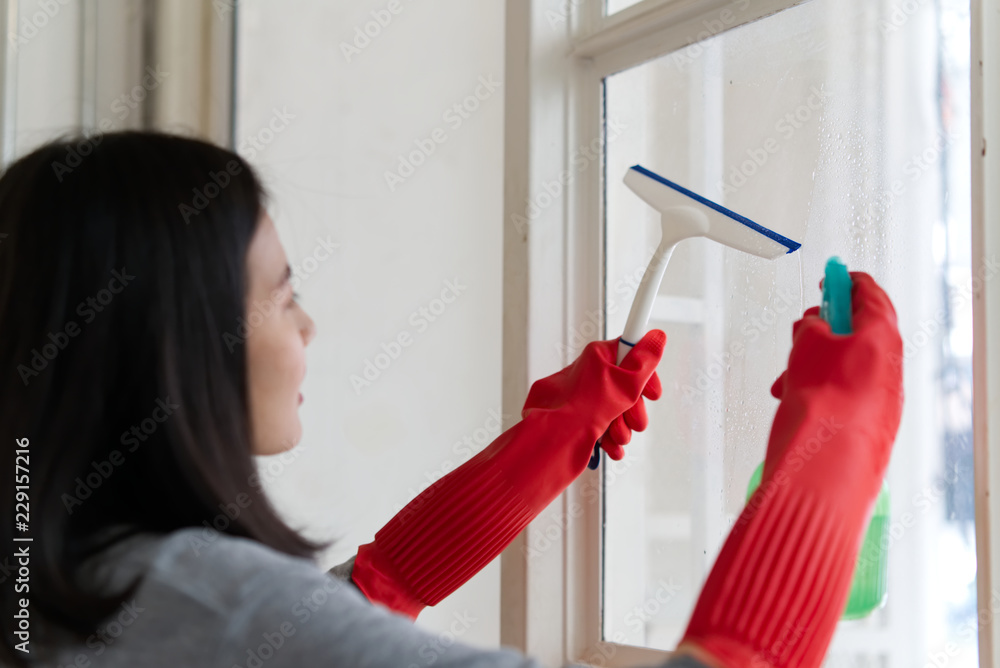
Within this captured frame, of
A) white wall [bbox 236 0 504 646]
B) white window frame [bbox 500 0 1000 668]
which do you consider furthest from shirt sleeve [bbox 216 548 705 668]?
white wall [bbox 236 0 504 646]

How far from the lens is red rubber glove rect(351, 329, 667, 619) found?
0.83m

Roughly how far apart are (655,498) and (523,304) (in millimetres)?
276

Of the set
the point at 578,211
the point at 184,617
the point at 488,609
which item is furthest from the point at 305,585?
the point at 488,609

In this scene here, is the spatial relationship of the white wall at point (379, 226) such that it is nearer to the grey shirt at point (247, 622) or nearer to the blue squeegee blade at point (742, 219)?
the blue squeegee blade at point (742, 219)

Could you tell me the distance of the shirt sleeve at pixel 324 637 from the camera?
1.62 feet

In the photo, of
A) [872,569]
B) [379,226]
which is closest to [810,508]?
[872,569]

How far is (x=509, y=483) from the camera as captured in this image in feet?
2.77

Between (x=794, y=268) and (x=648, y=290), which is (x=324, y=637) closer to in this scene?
(x=648, y=290)

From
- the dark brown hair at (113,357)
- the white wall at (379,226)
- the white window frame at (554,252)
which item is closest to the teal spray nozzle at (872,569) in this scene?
the white window frame at (554,252)

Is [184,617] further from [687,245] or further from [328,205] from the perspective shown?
[328,205]

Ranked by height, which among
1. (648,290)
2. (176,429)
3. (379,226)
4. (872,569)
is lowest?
(872,569)

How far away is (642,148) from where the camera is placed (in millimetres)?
1056

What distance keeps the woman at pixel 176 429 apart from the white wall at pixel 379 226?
636 millimetres

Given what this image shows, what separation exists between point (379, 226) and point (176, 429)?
81 centimetres
